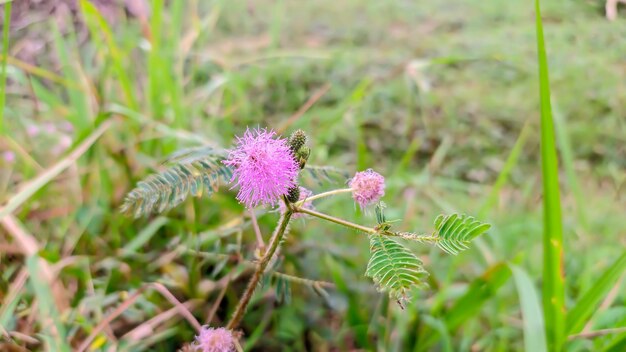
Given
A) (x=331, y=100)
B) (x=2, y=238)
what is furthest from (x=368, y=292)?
(x=331, y=100)

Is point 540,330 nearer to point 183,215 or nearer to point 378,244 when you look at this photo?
point 378,244

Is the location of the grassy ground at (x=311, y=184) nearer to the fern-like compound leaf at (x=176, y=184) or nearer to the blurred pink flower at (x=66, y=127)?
the blurred pink flower at (x=66, y=127)

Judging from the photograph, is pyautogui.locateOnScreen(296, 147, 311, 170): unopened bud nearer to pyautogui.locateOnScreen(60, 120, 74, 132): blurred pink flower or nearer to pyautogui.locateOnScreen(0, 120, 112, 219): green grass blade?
pyautogui.locateOnScreen(0, 120, 112, 219): green grass blade

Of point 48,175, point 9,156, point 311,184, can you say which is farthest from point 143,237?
point 9,156

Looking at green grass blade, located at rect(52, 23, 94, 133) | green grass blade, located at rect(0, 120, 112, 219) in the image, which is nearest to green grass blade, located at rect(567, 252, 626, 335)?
green grass blade, located at rect(0, 120, 112, 219)

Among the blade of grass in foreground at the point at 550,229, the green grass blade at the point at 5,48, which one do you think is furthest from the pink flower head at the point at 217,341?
the green grass blade at the point at 5,48

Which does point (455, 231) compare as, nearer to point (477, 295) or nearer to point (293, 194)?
point (293, 194)
